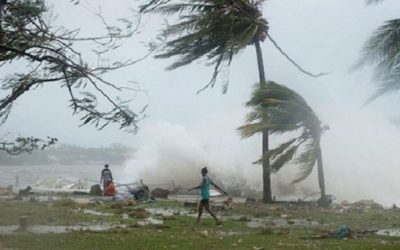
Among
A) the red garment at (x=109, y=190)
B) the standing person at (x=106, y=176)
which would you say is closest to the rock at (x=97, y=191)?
the red garment at (x=109, y=190)

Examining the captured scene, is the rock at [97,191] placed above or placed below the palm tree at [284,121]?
below

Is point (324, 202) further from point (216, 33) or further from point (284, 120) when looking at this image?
point (216, 33)

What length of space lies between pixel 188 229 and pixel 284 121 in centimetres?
828

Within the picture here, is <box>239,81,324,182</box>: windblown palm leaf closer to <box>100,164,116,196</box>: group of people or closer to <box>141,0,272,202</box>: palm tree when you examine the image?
<box>141,0,272,202</box>: palm tree

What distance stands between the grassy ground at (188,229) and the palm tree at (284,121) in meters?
2.10

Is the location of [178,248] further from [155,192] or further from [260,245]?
[155,192]

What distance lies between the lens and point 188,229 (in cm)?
1441

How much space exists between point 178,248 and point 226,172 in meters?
29.0

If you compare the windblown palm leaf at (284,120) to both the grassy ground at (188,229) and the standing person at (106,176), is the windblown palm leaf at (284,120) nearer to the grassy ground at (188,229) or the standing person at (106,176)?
the grassy ground at (188,229)

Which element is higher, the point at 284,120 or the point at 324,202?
the point at 284,120

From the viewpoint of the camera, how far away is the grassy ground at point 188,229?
1162 cm

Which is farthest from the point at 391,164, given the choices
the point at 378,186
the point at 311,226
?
the point at 311,226

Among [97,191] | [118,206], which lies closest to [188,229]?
[118,206]

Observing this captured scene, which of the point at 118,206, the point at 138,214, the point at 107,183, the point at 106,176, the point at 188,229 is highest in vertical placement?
the point at 106,176
